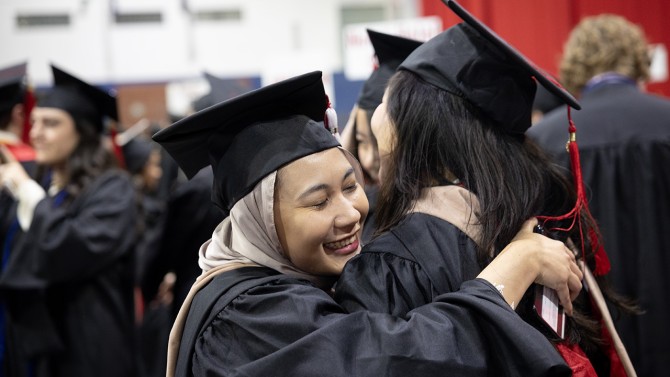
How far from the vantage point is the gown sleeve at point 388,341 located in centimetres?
147

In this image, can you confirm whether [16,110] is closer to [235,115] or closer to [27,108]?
[27,108]

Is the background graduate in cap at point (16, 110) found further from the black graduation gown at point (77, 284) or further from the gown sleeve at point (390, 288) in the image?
the gown sleeve at point (390, 288)

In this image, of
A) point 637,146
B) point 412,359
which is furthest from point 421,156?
point 637,146

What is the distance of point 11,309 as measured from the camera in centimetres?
362

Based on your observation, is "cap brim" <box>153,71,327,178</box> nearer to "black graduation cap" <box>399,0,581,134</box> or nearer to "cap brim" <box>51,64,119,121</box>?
"black graduation cap" <box>399,0,581,134</box>

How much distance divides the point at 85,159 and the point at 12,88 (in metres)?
0.51

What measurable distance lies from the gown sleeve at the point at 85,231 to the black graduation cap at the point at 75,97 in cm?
36

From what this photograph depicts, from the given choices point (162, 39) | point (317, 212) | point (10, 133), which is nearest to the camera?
Result: point (317, 212)

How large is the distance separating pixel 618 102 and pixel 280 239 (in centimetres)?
197

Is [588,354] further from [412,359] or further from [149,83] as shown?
[149,83]

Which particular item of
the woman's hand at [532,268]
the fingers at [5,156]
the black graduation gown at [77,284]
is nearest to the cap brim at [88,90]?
the black graduation gown at [77,284]

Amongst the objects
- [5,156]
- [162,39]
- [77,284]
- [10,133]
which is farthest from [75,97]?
[162,39]

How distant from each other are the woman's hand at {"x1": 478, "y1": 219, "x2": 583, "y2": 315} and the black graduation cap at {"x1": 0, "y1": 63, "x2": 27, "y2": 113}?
277 centimetres

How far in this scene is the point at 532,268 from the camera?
5.21 ft
